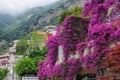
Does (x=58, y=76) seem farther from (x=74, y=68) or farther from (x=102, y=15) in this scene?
(x=102, y=15)

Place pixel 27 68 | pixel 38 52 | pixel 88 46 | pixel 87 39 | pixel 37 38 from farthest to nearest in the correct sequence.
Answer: pixel 37 38, pixel 38 52, pixel 27 68, pixel 87 39, pixel 88 46

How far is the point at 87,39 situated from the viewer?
25578mm

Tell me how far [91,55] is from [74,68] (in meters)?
2.87

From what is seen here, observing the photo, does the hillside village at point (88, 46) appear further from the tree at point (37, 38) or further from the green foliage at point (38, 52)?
the tree at point (37, 38)

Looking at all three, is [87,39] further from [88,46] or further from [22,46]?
[22,46]

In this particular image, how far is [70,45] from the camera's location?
26500 mm

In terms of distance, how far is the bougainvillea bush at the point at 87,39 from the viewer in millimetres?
22281

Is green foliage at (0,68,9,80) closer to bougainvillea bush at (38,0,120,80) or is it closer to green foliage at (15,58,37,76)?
green foliage at (15,58,37,76)

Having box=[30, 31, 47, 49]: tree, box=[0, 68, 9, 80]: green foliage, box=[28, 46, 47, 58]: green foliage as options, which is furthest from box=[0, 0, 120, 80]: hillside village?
box=[0, 68, 9, 80]: green foliage

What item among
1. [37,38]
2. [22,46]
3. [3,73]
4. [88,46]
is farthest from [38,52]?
[22,46]

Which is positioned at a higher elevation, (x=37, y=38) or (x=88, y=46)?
(x=37, y=38)

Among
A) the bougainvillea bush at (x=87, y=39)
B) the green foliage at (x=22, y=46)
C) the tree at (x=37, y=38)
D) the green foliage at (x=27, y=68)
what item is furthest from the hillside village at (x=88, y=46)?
the green foliage at (x=22, y=46)

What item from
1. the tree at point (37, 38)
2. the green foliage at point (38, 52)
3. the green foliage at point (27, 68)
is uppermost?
the tree at point (37, 38)

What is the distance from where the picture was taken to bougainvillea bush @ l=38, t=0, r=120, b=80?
73.1 feet
